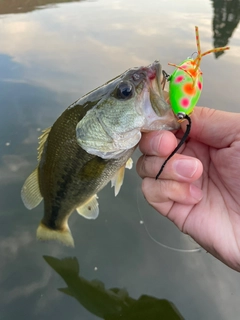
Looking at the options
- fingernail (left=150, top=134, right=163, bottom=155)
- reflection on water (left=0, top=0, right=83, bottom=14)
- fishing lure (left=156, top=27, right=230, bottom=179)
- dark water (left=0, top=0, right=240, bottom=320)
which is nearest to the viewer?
fishing lure (left=156, top=27, right=230, bottom=179)

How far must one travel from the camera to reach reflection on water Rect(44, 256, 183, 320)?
1571 millimetres

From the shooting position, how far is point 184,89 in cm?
93

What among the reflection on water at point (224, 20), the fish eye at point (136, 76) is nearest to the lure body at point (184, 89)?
the fish eye at point (136, 76)

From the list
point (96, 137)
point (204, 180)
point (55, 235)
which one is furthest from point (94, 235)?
point (96, 137)

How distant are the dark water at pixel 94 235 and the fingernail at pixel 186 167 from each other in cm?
83

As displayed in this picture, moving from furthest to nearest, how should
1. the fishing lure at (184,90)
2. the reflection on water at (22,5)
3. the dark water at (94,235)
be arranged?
1. the reflection on water at (22,5)
2. the dark water at (94,235)
3. the fishing lure at (184,90)

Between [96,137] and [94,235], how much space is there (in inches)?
37.3

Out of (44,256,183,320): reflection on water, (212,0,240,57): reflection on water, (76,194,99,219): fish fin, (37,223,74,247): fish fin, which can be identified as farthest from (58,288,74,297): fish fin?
(212,0,240,57): reflection on water

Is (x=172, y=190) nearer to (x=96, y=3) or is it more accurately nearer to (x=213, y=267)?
(x=213, y=267)

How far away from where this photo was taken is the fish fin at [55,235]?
1701 mm

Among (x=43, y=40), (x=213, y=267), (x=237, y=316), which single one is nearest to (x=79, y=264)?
(x=213, y=267)

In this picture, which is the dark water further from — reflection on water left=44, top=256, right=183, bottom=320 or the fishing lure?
the fishing lure

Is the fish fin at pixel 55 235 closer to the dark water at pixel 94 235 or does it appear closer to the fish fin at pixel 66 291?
the dark water at pixel 94 235

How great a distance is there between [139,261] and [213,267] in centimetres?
43
